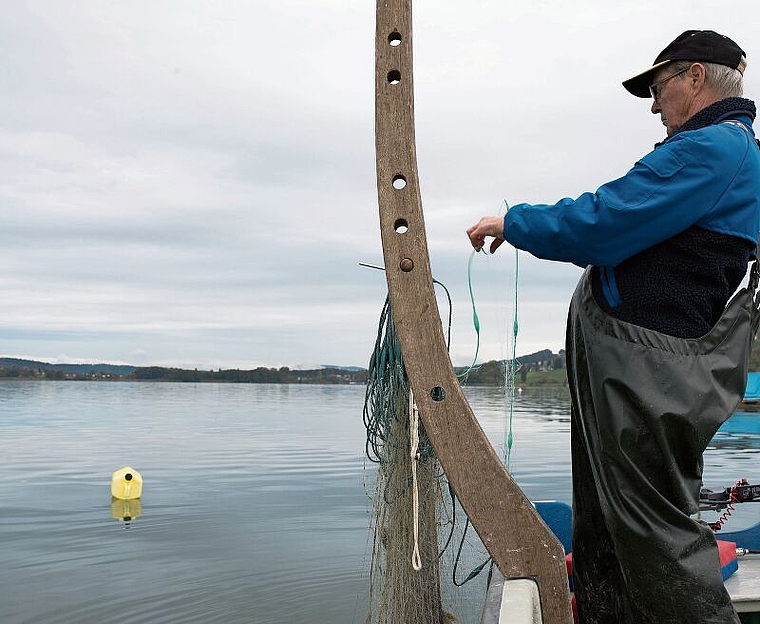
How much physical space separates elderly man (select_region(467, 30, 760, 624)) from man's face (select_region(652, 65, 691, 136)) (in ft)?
0.17

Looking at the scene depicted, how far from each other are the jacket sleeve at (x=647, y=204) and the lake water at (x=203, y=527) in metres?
4.06

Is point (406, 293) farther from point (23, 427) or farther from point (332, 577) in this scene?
point (23, 427)

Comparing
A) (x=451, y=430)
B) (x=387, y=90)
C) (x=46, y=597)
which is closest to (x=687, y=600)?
(x=451, y=430)

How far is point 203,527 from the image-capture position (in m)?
12.9

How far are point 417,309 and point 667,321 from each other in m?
0.77

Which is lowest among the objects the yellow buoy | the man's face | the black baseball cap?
the yellow buoy

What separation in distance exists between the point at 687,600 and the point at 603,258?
967 millimetres

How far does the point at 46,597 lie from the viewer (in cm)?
892

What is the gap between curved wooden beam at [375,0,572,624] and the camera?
2641mm

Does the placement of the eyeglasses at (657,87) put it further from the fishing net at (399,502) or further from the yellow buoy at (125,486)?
the yellow buoy at (125,486)

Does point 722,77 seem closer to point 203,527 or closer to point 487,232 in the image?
point 487,232

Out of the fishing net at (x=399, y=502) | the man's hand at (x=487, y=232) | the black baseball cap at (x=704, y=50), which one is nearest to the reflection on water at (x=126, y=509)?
the fishing net at (x=399, y=502)

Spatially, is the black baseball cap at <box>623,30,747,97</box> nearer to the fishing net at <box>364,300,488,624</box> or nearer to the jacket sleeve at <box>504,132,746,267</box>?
the jacket sleeve at <box>504,132,746,267</box>

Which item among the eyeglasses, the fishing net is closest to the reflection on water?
the fishing net
